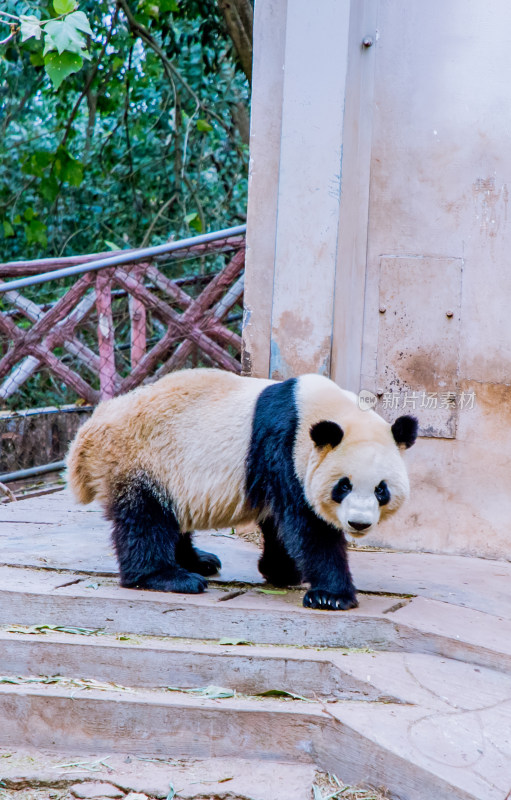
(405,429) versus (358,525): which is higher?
(405,429)

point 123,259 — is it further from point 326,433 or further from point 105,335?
point 326,433

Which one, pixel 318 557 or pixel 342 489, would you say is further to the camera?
pixel 318 557

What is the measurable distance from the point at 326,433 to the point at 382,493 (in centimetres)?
36

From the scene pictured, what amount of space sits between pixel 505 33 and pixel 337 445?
9.82 feet

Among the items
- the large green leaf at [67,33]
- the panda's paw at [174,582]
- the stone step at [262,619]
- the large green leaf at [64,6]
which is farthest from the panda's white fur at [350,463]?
the large green leaf at [64,6]

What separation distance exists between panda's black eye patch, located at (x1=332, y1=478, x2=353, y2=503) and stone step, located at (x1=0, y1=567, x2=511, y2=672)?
516mm

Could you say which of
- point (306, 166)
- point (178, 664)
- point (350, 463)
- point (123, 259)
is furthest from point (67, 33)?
point (123, 259)

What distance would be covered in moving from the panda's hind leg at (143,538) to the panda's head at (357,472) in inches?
29.9

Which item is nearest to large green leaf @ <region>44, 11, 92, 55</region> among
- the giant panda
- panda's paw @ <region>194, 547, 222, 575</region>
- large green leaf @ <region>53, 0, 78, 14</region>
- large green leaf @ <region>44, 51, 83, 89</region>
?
large green leaf @ <region>53, 0, 78, 14</region>

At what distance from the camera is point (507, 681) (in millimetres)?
3320

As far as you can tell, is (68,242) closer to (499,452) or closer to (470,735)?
(499,452)

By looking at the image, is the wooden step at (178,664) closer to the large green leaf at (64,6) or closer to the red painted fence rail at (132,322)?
the large green leaf at (64,6)

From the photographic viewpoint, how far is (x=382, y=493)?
364 cm

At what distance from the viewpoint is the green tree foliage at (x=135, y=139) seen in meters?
9.78
